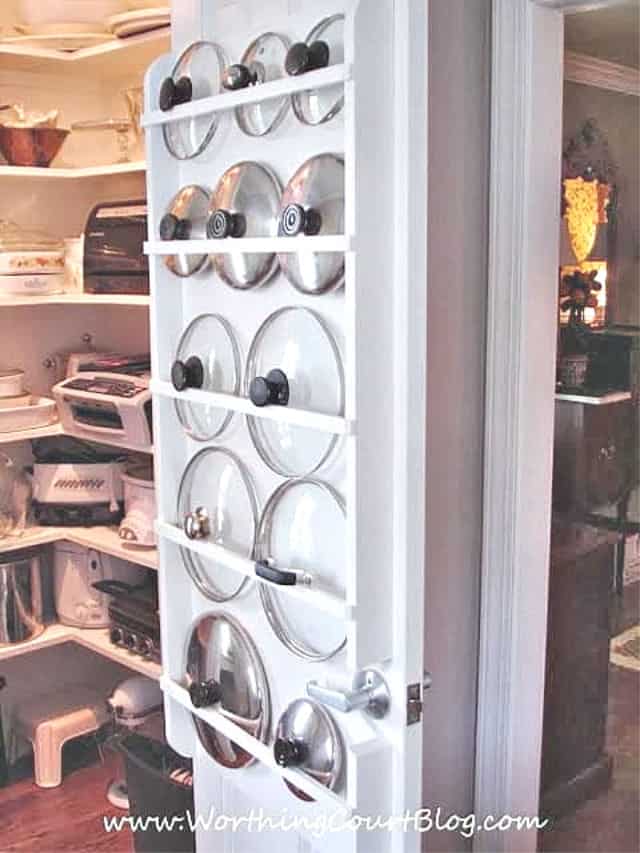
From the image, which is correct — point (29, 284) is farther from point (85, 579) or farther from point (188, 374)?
point (188, 374)

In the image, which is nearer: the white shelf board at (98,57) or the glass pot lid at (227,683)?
the glass pot lid at (227,683)

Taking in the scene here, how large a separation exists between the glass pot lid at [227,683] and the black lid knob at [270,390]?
0.44 m

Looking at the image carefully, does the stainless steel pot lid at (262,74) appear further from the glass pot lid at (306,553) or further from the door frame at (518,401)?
the glass pot lid at (306,553)

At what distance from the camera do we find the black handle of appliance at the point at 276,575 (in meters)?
1.46

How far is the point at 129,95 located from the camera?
2.63 m

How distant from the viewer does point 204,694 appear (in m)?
1.72

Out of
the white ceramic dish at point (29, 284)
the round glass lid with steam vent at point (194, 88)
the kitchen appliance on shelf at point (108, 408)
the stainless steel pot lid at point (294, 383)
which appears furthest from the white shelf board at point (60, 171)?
the stainless steel pot lid at point (294, 383)

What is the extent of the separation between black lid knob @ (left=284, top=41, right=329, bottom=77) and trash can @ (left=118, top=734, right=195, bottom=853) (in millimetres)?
1605

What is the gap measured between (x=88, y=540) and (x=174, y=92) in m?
1.41

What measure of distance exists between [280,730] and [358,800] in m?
0.23

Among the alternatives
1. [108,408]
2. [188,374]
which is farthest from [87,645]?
[188,374]

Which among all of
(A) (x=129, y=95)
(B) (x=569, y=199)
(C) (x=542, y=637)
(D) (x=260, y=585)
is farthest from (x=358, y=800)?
(A) (x=129, y=95)

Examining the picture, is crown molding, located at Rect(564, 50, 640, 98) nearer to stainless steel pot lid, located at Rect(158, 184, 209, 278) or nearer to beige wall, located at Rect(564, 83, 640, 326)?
beige wall, located at Rect(564, 83, 640, 326)

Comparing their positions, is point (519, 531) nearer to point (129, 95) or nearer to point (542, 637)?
point (542, 637)
